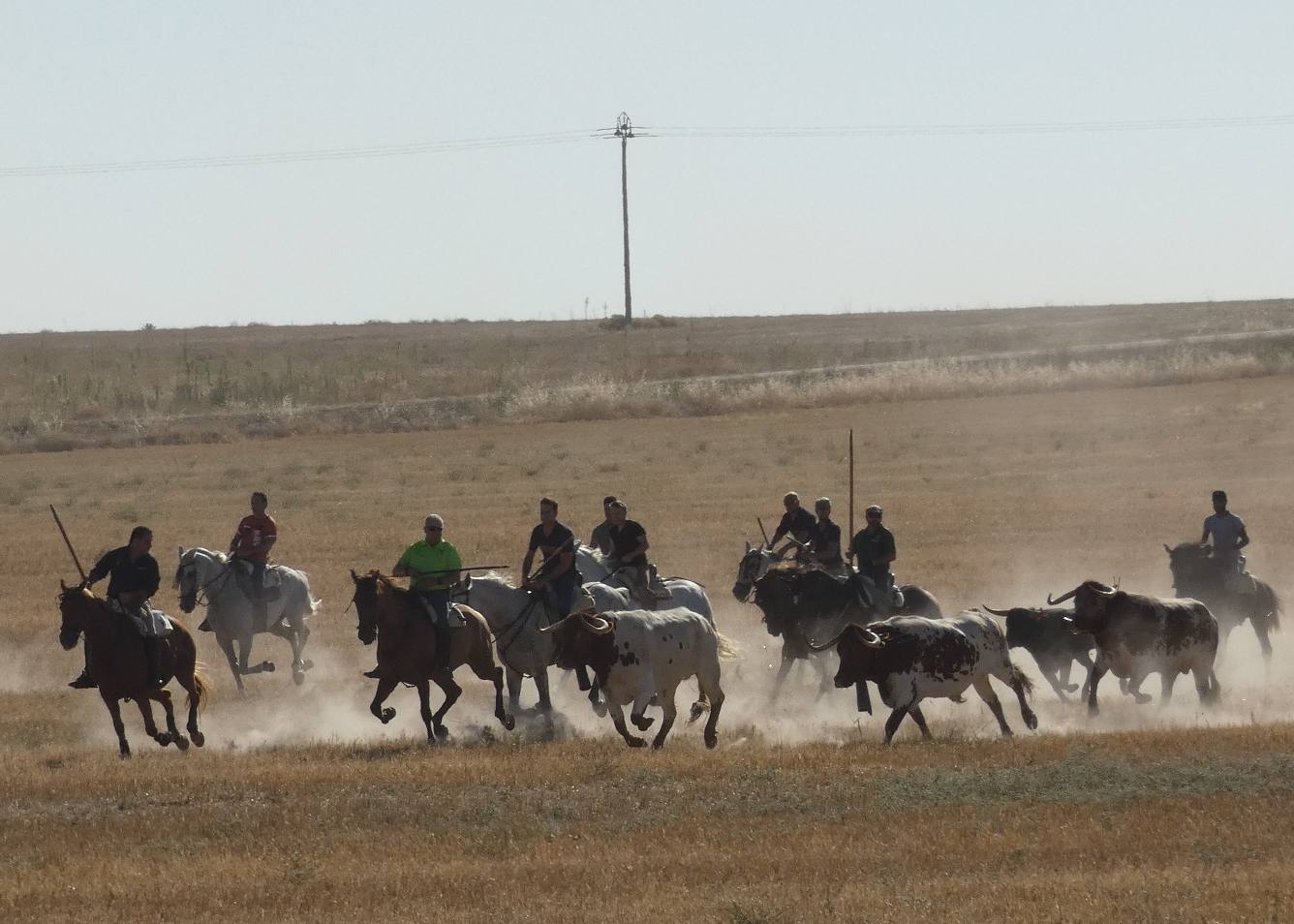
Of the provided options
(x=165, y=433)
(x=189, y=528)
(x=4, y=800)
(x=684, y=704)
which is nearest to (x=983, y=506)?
(x=189, y=528)

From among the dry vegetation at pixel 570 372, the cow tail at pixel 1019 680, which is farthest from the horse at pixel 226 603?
the dry vegetation at pixel 570 372

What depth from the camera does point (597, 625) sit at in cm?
1544

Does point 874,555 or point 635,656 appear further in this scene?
point 874,555

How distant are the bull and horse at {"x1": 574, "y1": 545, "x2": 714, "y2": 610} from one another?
9.91 feet

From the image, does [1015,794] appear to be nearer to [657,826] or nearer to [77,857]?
[657,826]

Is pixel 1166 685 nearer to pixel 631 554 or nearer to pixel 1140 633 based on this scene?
pixel 1140 633

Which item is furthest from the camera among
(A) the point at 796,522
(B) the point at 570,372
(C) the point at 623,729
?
(B) the point at 570,372

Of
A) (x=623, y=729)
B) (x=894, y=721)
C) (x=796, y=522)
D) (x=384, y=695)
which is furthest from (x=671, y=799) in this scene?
(x=796, y=522)

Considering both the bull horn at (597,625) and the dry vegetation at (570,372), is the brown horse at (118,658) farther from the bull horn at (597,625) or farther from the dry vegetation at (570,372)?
the dry vegetation at (570,372)

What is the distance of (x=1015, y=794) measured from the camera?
1290 cm

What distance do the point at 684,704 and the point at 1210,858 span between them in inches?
328

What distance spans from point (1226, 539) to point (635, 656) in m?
7.98

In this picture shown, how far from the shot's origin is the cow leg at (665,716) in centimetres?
1547

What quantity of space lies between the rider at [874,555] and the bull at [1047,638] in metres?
1.25
